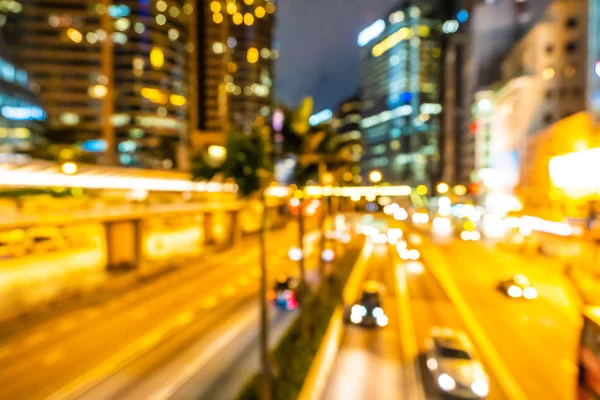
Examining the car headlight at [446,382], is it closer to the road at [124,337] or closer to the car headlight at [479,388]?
the car headlight at [479,388]

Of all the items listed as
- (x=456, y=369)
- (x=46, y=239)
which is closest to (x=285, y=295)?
(x=456, y=369)

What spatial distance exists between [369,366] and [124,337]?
29.6ft

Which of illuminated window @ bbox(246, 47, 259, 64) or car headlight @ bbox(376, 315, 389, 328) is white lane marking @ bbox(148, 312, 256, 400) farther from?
illuminated window @ bbox(246, 47, 259, 64)

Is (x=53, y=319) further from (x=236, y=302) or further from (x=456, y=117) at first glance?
(x=456, y=117)

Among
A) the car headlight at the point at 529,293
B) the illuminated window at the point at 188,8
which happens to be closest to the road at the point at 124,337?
the car headlight at the point at 529,293

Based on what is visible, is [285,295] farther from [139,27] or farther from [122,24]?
[139,27]

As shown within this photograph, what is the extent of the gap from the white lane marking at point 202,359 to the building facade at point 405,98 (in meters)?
94.8

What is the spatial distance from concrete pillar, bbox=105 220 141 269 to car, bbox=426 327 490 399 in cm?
2117

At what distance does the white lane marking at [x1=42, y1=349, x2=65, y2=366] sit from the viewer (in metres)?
15.0

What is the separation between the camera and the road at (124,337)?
44.0ft

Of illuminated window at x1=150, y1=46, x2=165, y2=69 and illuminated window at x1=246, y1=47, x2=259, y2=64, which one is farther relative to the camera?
illuminated window at x1=246, y1=47, x2=259, y2=64

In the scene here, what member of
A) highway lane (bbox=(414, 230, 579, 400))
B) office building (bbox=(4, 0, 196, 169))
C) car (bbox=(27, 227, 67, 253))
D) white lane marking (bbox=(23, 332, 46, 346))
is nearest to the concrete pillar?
car (bbox=(27, 227, 67, 253))

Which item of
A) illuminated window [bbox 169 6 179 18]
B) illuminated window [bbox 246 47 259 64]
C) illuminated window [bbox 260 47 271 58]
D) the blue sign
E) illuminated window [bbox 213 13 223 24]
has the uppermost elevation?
illuminated window [bbox 213 13 223 24]

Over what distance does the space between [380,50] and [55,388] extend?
140m
